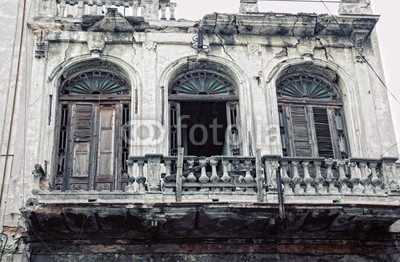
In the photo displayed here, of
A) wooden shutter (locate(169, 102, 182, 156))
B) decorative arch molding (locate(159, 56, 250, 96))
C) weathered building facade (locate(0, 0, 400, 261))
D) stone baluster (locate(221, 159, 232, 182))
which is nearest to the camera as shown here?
weathered building facade (locate(0, 0, 400, 261))

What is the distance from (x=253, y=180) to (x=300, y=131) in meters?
2.04

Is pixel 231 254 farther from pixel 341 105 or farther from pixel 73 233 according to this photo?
pixel 341 105

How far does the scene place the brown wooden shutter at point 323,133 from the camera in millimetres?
12383

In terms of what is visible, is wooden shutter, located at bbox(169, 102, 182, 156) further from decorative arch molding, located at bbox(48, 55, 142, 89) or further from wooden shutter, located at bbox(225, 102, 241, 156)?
wooden shutter, located at bbox(225, 102, 241, 156)

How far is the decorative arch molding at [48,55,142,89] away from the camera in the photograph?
41.0ft

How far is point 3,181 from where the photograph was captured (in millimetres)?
11328

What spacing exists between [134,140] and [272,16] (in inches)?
136

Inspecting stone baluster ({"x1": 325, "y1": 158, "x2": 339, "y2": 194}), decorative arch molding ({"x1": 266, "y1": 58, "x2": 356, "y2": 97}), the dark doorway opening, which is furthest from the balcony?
decorative arch molding ({"x1": 266, "y1": 58, "x2": 356, "y2": 97})

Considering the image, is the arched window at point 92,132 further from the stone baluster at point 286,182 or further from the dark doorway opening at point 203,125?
the stone baluster at point 286,182

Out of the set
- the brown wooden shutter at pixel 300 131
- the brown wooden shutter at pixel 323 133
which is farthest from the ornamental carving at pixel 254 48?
the brown wooden shutter at pixel 323 133

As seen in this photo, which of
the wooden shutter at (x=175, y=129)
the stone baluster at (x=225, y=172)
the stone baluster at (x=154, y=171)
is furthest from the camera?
the wooden shutter at (x=175, y=129)

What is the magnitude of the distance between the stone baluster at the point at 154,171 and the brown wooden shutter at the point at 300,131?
2631 millimetres

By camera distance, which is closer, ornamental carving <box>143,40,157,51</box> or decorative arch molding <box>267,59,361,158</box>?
decorative arch molding <box>267,59,361,158</box>

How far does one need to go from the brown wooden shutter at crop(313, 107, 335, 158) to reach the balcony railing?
1118mm
